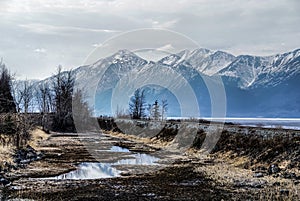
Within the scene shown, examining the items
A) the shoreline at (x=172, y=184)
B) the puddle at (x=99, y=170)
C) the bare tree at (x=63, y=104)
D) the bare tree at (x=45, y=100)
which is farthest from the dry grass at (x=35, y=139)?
the bare tree at (x=45, y=100)

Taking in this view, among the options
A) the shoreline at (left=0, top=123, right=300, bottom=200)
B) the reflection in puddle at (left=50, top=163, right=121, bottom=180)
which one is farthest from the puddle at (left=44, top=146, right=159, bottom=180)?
the shoreline at (left=0, top=123, right=300, bottom=200)

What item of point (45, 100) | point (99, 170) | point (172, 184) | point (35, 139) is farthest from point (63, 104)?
point (172, 184)

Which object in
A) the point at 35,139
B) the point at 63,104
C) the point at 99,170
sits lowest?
the point at 99,170

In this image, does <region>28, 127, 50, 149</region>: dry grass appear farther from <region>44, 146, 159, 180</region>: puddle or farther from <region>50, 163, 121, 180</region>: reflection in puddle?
<region>50, 163, 121, 180</region>: reflection in puddle

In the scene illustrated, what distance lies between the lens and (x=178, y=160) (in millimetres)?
40500

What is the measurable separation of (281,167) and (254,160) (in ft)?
15.0

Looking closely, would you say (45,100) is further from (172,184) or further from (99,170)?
(172,184)

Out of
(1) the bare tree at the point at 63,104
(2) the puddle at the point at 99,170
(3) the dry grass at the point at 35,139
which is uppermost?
(1) the bare tree at the point at 63,104

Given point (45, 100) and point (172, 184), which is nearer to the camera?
point (172, 184)

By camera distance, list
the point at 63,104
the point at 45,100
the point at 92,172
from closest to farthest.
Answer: the point at 92,172 → the point at 63,104 → the point at 45,100

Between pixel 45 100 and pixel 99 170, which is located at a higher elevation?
pixel 45 100

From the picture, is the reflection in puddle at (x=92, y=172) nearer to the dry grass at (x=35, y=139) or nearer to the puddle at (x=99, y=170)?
the puddle at (x=99, y=170)

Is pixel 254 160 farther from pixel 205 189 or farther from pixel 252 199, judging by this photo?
pixel 252 199

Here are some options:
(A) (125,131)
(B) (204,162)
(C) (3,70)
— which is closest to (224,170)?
(B) (204,162)
